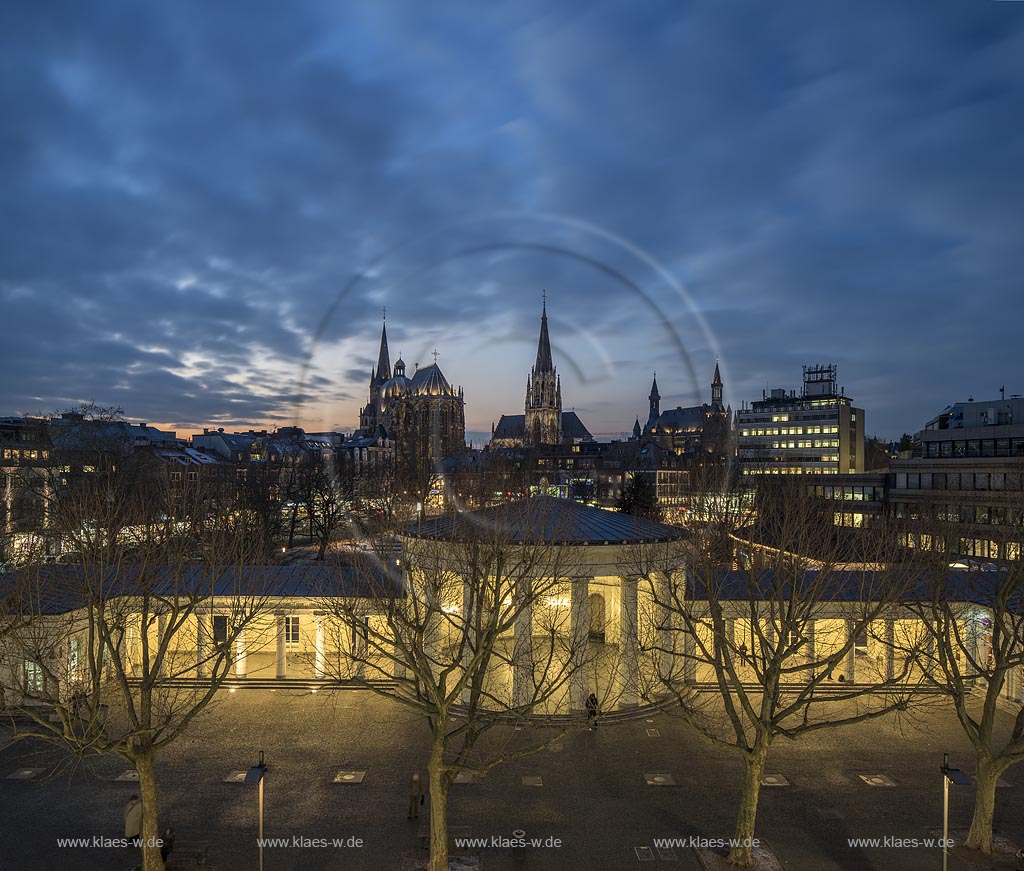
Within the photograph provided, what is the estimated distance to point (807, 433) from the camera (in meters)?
150

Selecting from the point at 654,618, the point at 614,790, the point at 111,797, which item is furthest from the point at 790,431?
the point at 111,797

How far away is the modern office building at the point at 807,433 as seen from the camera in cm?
14612

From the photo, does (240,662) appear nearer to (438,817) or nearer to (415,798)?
(415,798)

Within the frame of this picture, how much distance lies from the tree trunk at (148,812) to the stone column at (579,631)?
1604 centimetres

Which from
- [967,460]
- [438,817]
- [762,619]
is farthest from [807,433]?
[438,817]

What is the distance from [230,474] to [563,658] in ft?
268

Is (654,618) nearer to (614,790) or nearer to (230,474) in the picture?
(614,790)

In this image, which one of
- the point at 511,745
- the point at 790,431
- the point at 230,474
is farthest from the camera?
the point at 790,431

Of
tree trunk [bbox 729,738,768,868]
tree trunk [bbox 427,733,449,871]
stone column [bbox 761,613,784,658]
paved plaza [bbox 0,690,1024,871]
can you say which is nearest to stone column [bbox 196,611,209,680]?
paved plaza [bbox 0,690,1024,871]

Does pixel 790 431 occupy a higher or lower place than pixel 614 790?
higher

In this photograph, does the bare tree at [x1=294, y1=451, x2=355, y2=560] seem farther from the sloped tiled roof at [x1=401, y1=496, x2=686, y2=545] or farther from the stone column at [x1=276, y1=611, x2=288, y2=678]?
the sloped tiled roof at [x1=401, y1=496, x2=686, y2=545]

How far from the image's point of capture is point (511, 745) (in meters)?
28.3

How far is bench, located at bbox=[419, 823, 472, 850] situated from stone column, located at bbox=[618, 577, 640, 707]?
1187 centimetres

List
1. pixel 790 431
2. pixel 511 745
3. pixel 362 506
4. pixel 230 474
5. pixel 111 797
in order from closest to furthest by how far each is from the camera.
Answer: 1. pixel 111 797
2. pixel 511 745
3. pixel 362 506
4. pixel 230 474
5. pixel 790 431
